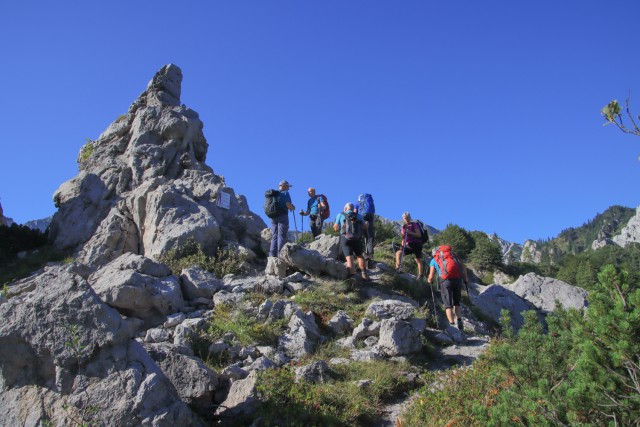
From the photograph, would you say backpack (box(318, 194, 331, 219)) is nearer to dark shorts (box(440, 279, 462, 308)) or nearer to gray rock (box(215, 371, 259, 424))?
dark shorts (box(440, 279, 462, 308))

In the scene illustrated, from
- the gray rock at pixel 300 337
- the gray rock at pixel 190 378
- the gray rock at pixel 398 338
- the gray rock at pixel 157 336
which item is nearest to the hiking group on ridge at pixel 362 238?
the gray rock at pixel 398 338

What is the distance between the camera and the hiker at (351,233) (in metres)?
12.6

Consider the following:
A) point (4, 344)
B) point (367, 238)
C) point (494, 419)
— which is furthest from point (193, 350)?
point (367, 238)

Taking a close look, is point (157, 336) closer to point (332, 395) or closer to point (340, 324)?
point (340, 324)

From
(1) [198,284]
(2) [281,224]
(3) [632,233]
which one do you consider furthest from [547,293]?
(3) [632,233]

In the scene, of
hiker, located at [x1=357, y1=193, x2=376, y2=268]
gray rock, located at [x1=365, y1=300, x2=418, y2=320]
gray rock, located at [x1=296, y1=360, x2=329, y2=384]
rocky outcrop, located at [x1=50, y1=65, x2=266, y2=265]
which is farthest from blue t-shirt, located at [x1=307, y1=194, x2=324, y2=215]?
gray rock, located at [x1=296, y1=360, x2=329, y2=384]

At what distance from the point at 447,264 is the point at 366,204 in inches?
175

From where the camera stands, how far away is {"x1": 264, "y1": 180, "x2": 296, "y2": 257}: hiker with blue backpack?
1396 centimetres

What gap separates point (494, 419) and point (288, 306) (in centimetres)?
628

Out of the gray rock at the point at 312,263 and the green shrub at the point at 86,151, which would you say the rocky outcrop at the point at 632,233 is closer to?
the gray rock at the point at 312,263

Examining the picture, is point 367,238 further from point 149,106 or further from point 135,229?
point 149,106

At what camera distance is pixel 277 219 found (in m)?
14.1

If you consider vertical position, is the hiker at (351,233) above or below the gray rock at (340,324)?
above

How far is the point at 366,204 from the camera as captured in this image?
1497cm
